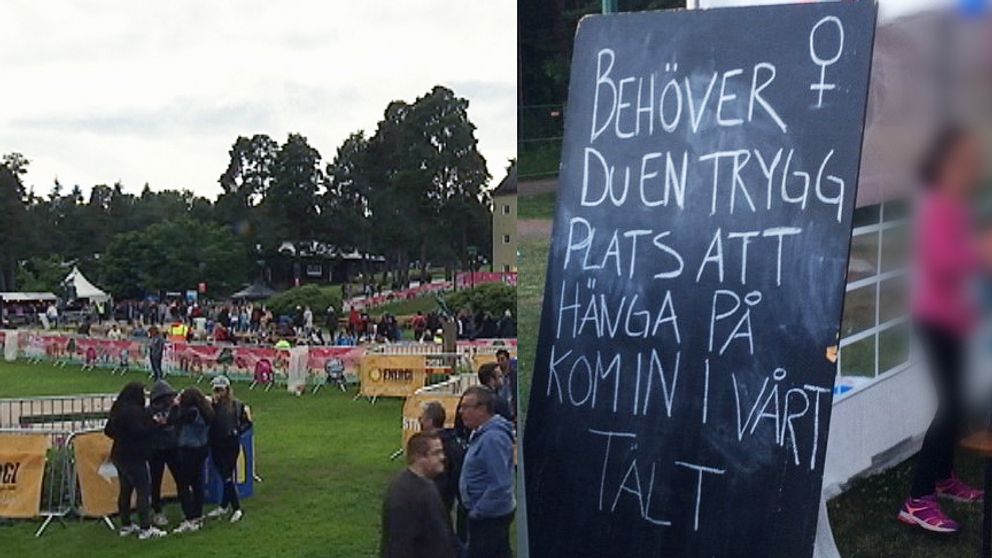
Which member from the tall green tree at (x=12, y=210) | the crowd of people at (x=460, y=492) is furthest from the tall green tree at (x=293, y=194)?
the crowd of people at (x=460, y=492)

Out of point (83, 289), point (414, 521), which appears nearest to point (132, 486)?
point (414, 521)

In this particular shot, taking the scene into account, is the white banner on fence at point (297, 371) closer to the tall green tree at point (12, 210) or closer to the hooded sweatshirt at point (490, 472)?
the hooded sweatshirt at point (490, 472)

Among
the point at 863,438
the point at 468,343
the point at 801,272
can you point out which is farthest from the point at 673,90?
the point at 468,343

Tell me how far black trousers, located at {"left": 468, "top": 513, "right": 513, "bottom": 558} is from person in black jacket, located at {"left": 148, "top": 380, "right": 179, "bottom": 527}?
11.5 ft

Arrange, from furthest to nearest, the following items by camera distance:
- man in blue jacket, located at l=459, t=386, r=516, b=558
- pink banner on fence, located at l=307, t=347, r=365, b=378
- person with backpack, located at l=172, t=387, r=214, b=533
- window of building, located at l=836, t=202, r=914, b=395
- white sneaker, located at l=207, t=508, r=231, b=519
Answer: pink banner on fence, located at l=307, t=347, r=365, b=378 < white sneaker, located at l=207, t=508, r=231, b=519 < person with backpack, located at l=172, t=387, r=214, b=533 < man in blue jacket, located at l=459, t=386, r=516, b=558 < window of building, located at l=836, t=202, r=914, b=395

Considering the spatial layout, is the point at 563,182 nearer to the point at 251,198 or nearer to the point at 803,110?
the point at 803,110

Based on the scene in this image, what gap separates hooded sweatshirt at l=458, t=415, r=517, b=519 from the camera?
4789 mm

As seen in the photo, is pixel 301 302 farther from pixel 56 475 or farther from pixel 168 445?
pixel 168 445

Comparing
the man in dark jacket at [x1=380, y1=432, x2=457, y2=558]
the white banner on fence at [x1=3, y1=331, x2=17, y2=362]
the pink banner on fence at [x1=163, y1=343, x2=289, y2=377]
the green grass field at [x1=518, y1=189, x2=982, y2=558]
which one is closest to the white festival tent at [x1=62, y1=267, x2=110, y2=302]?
the white banner on fence at [x1=3, y1=331, x2=17, y2=362]

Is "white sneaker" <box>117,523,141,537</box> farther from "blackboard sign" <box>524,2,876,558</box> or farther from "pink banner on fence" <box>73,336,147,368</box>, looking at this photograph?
"pink banner on fence" <box>73,336,147,368</box>

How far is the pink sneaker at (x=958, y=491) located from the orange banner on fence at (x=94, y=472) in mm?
6509

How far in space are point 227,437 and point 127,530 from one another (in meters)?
0.99

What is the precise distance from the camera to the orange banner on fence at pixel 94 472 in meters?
8.13

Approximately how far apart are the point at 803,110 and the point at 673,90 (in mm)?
492
